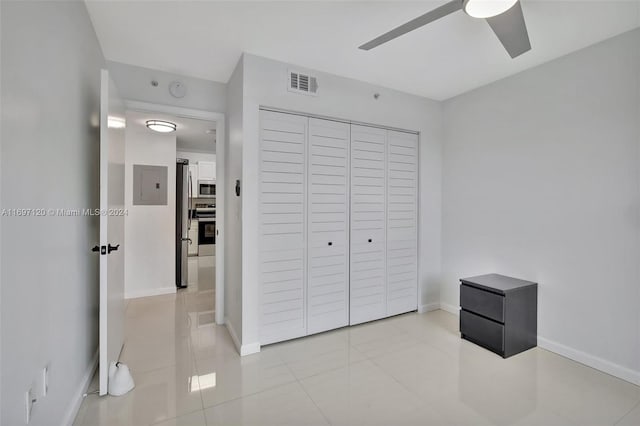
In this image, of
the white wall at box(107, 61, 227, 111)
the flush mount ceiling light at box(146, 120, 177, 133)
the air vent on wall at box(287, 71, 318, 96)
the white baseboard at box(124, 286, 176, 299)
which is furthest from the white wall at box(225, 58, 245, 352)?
the white baseboard at box(124, 286, 176, 299)

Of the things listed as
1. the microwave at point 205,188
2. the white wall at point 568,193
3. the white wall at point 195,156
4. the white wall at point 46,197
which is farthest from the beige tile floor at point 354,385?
the white wall at point 195,156

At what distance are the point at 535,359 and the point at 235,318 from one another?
2553 mm

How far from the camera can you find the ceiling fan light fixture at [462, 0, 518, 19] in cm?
149

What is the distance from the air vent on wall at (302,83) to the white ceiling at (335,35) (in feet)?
0.34

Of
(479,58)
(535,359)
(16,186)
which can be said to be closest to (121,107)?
(16,186)

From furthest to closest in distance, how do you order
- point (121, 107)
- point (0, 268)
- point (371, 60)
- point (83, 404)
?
1. point (371, 60)
2. point (121, 107)
3. point (83, 404)
4. point (0, 268)

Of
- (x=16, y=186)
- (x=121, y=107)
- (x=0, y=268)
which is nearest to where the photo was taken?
(x=0, y=268)

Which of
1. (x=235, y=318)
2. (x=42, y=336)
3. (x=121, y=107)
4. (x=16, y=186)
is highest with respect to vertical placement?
(x=121, y=107)

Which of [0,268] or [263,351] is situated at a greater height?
[0,268]

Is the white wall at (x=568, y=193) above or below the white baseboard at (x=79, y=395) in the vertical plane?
above

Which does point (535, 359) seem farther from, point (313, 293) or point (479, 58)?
point (479, 58)

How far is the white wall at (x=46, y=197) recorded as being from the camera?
107cm

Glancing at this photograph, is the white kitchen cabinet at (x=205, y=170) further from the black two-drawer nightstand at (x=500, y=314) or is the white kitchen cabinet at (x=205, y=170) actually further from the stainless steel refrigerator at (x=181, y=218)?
the black two-drawer nightstand at (x=500, y=314)

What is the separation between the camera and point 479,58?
2.59m
